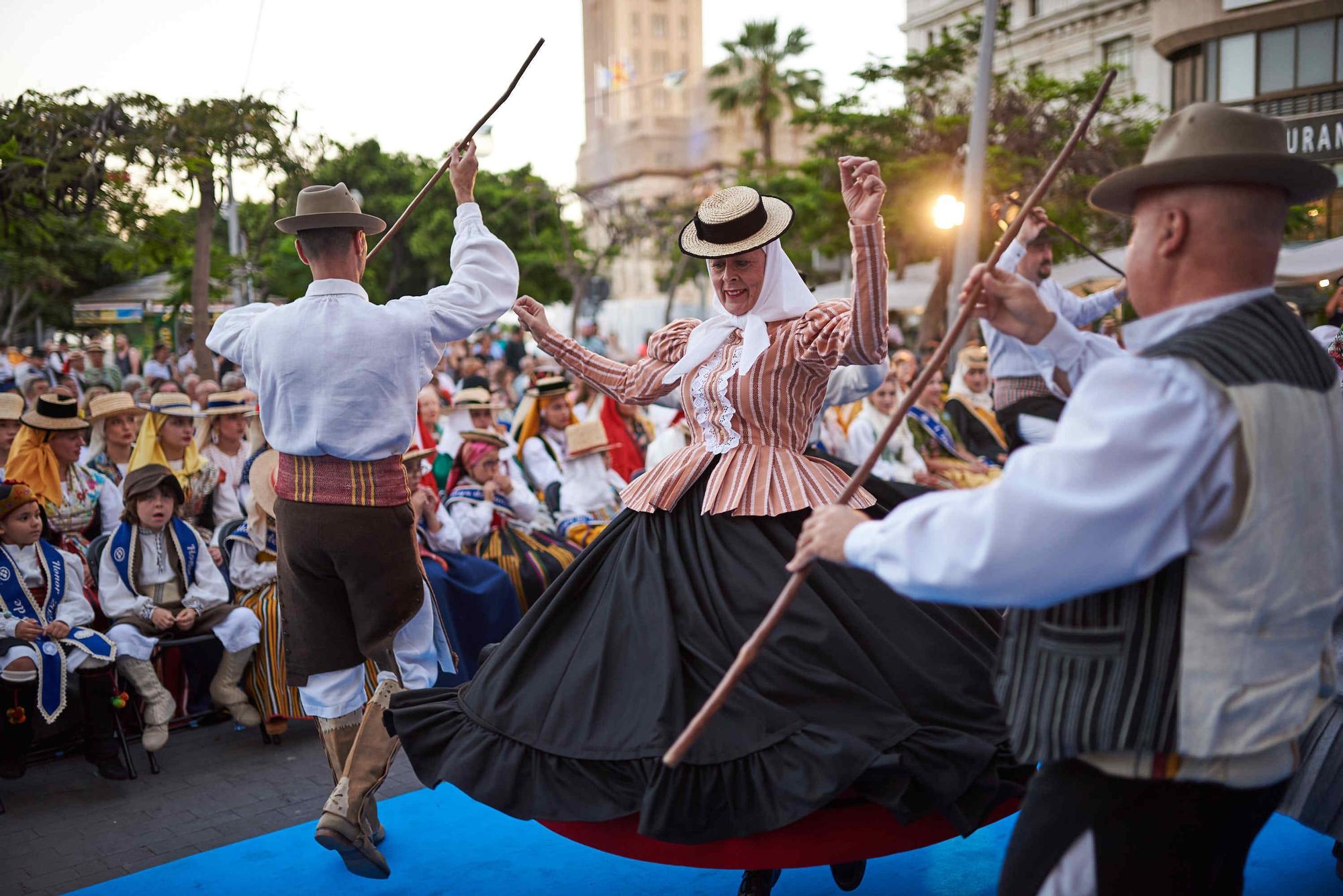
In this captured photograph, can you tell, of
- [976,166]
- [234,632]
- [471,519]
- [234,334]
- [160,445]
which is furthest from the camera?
[976,166]

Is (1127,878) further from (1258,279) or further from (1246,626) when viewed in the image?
(1258,279)

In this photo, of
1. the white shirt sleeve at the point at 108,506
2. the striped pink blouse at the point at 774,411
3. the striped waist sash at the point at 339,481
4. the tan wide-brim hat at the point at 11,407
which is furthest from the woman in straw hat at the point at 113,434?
the striped pink blouse at the point at 774,411

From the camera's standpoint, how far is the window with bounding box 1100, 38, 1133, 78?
31.0 m

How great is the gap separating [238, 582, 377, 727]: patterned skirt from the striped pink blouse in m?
2.36

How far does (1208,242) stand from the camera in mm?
1747

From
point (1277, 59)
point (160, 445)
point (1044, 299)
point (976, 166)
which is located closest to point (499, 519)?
point (160, 445)

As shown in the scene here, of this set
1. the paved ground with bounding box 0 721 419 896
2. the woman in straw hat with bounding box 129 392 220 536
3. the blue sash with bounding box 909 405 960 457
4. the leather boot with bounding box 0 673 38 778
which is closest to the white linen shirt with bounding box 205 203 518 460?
the paved ground with bounding box 0 721 419 896

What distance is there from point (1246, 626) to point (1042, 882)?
0.53 meters

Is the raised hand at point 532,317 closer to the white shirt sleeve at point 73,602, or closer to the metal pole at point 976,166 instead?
the white shirt sleeve at point 73,602

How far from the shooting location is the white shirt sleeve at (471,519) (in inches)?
231

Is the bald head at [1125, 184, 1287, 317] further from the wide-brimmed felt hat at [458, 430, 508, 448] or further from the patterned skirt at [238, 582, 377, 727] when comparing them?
the wide-brimmed felt hat at [458, 430, 508, 448]

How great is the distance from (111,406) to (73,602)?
1.59 m

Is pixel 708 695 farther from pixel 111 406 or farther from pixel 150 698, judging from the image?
pixel 111 406

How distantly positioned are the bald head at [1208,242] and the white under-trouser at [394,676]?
8.95 ft
